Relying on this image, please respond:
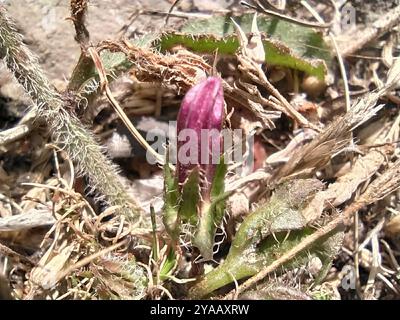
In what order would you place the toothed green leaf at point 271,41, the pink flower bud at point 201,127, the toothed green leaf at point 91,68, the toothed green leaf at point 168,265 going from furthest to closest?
the toothed green leaf at point 271,41 < the toothed green leaf at point 91,68 < the toothed green leaf at point 168,265 < the pink flower bud at point 201,127

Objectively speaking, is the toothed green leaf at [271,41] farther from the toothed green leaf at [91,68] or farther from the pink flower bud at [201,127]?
the pink flower bud at [201,127]

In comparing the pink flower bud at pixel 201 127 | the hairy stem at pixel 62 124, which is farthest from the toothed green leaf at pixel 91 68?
the pink flower bud at pixel 201 127

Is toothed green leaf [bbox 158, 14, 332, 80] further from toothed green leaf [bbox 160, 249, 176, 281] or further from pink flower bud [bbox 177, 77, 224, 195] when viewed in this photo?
toothed green leaf [bbox 160, 249, 176, 281]

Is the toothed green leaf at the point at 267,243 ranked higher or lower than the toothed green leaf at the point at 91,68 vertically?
lower

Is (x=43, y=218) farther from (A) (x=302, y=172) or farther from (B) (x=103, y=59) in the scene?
(A) (x=302, y=172)

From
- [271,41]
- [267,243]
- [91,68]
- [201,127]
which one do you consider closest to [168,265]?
[267,243]

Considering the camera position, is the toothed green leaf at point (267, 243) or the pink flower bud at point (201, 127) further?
the toothed green leaf at point (267, 243)

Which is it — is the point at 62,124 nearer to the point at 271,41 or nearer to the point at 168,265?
the point at 168,265

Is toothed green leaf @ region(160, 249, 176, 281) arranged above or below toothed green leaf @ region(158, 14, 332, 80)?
below

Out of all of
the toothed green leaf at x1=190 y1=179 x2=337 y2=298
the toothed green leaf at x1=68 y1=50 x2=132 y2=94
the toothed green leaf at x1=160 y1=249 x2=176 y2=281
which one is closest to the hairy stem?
the toothed green leaf at x1=68 y1=50 x2=132 y2=94
